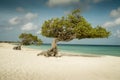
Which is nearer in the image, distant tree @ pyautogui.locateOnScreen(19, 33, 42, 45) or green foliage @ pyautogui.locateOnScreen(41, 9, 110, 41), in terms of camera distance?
green foliage @ pyautogui.locateOnScreen(41, 9, 110, 41)

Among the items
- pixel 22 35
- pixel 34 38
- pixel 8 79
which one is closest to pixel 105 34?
pixel 8 79

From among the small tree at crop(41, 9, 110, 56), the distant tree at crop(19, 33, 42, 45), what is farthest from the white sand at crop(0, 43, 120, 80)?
the distant tree at crop(19, 33, 42, 45)

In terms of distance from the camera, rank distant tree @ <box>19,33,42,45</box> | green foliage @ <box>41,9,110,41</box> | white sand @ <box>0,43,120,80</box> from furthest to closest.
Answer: distant tree @ <box>19,33,42,45</box> < green foliage @ <box>41,9,110,41</box> < white sand @ <box>0,43,120,80</box>

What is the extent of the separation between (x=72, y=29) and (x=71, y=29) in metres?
0.12

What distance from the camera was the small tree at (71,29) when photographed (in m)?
18.6

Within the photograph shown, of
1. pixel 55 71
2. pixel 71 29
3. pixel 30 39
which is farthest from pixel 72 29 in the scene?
pixel 30 39

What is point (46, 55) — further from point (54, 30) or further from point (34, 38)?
point (34, 38)

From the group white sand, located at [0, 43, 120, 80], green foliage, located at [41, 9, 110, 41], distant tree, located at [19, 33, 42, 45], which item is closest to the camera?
white sand, located at [0, 43, 120, 80]

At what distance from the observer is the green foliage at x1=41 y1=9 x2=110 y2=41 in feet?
60.9

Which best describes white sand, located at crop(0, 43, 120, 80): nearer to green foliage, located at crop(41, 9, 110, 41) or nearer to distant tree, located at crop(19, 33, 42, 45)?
green foliage, located at crop(41, 9, 110, 41)

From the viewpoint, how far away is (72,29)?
62.8 ft

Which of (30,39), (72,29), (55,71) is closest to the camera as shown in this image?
(55,71)

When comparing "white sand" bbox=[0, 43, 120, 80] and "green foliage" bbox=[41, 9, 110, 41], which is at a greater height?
"green foliage" bbox=[41, 9, 110, 41]

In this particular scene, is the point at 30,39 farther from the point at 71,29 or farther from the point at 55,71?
the point at 55,71
